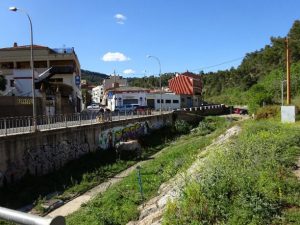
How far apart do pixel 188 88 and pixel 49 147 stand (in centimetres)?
6690

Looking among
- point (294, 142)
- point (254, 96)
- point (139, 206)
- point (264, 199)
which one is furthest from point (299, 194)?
point (254, 96)

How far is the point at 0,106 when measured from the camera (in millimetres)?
38094

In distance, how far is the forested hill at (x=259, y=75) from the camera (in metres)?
77.5

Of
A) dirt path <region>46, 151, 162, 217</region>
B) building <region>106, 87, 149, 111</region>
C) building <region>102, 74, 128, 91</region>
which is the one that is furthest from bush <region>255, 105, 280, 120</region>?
building <region>102, 74, 128, 91</region>

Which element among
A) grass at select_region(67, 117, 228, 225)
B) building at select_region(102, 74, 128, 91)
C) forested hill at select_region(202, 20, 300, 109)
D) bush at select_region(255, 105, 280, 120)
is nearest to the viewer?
grass at select_region(67, 117, 228, 225)

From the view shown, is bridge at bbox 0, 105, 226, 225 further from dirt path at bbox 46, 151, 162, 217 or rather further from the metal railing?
dirt path at bbox 46, 151, 162, 217

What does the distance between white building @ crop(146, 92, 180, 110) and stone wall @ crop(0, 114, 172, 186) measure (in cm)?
3851

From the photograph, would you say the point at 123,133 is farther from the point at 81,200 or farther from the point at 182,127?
the point at 81,200

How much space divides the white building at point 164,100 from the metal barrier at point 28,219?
75.1 m

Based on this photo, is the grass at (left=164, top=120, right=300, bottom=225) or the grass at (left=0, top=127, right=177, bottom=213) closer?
the grass at (left=164, top=120, right=300, bottom=225)

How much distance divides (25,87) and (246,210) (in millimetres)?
48271

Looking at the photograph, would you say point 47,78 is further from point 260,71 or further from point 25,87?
point 260,71

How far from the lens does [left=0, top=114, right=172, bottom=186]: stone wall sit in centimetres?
2316

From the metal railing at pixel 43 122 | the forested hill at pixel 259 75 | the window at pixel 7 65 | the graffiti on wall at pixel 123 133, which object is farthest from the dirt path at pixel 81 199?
the window at pixel 7 65
